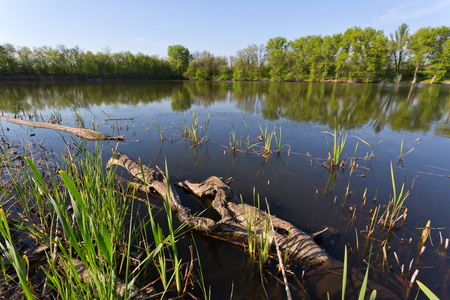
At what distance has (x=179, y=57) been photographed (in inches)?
2761

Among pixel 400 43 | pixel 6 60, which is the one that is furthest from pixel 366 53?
pixel 6 60

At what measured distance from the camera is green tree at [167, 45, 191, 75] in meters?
66.7

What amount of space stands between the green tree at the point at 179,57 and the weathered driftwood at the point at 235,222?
6993cm

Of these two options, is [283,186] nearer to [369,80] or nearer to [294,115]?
[294,115]

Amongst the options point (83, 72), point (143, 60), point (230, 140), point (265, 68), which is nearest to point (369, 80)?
point (265, 68)

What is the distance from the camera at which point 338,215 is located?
359 cm

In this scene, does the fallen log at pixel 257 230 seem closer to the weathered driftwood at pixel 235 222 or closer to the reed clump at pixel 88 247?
the weathered driftwood at pixel 235 222

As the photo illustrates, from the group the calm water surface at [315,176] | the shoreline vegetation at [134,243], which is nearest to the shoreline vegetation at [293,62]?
the calm water surface at [315,176]

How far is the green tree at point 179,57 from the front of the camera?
219ft

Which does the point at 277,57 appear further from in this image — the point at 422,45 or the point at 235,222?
the point at 235,222

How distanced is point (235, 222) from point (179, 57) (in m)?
77.9

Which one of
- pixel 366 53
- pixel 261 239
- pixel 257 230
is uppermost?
pixel 366 53

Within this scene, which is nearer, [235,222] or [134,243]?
[134,243]

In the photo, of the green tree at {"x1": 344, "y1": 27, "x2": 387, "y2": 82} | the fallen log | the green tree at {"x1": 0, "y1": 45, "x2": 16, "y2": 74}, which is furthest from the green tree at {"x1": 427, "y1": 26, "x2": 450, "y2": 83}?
the green tree at {"x1": 0, "y1": 45, "x2": 16, "y2": 74}
